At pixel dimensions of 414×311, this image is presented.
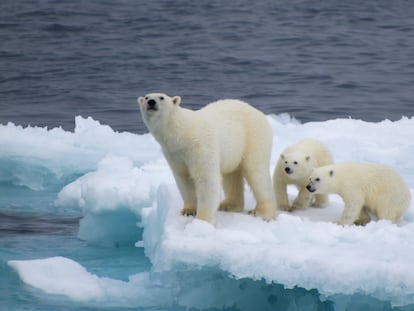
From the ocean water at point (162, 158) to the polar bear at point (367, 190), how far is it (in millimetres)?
258

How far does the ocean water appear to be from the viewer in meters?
6.86

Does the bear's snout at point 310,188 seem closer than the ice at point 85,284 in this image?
Yes

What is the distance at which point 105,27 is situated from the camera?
98.7 feet

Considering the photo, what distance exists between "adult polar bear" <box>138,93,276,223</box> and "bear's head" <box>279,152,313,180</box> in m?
0.22

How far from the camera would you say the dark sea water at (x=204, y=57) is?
20.8 m

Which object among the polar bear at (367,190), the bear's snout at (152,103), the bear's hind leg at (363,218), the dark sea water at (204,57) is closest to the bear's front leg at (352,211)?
the polar bear at (367,190)

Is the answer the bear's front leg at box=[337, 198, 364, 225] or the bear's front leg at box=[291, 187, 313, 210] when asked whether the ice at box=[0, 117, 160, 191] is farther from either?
the bear's front leg at box=[337, 198, 364, 225]

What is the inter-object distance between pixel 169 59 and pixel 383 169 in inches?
733

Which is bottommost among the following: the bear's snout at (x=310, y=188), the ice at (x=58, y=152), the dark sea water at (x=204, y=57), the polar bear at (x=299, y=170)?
the bear's snout at (x=310, y=188)

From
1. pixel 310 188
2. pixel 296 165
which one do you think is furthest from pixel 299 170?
pixel 310 188

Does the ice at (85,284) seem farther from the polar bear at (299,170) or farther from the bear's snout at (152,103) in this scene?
the bear's snout at (152,103)

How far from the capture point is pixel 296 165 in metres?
7.72

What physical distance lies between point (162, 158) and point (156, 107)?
5.01 m

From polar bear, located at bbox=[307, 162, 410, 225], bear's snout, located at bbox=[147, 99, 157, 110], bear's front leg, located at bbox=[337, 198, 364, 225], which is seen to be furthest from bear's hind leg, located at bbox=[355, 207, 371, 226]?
bear's snout, located at bbox=[147, 99, 157, 110]
